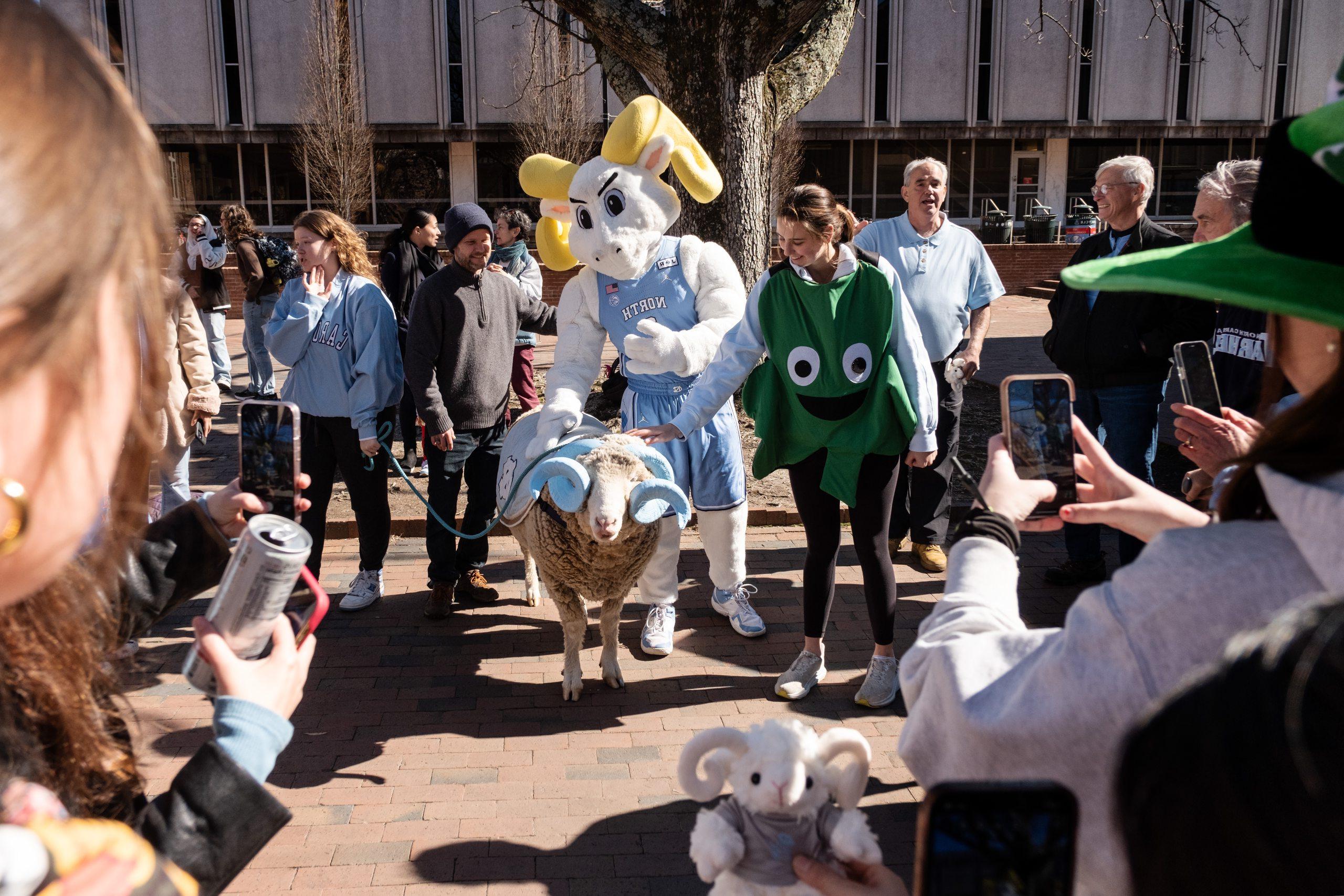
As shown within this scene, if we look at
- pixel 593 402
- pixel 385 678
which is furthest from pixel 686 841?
pixel 593 402

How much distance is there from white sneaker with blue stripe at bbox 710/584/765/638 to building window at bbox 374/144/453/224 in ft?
77.6

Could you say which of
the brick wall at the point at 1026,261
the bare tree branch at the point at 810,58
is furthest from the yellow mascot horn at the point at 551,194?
the brick wall at the point at 1026,261

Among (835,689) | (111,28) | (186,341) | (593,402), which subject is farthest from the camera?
(111,28)

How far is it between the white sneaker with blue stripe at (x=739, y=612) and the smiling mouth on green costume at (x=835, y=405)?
1330mm

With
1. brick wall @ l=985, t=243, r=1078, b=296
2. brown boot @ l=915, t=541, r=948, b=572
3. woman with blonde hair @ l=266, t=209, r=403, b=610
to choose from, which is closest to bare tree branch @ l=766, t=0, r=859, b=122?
brown boot @ l=915, t=541, r=948, b=572

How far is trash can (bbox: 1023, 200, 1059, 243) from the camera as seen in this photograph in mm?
22609

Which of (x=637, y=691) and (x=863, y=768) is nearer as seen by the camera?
(x=863, y=768)

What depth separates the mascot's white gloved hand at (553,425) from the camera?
4.42m

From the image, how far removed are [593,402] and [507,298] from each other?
4.10 m

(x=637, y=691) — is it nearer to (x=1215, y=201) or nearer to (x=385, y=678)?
(x=385, y=678)

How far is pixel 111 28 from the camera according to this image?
23.2 metres

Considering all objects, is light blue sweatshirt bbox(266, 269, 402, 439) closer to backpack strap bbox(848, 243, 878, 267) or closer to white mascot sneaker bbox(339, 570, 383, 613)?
white mascot sneaker bbox(339, 570, 383, 613)

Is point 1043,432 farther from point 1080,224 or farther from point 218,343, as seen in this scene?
point 1080,224

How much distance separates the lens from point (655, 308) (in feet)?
15.3
